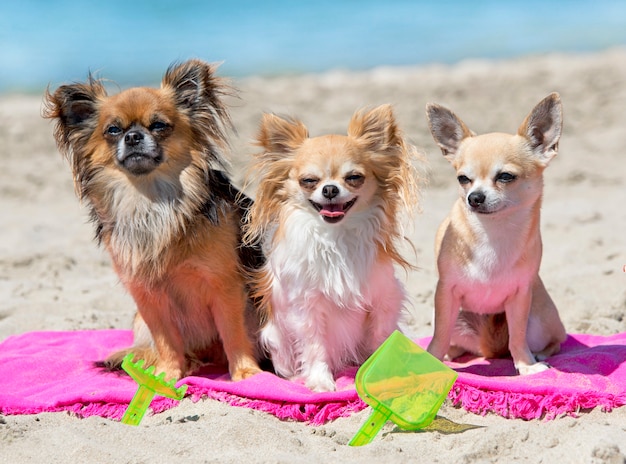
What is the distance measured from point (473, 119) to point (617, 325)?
212 inches

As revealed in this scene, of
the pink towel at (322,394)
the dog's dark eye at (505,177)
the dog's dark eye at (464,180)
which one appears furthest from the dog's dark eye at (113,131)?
the dog's dark eye at (505,177)

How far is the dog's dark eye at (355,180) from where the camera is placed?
10.9 ft

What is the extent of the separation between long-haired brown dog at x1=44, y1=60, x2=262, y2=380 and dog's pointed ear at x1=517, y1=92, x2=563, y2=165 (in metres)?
1.41

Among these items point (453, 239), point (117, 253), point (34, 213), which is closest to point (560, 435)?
point (453, 239)

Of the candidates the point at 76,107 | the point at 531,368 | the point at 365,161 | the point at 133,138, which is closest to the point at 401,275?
the point at 531,368

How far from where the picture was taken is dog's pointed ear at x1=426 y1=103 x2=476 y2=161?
350 centimetres

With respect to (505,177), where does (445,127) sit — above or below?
above

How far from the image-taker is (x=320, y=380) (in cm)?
345

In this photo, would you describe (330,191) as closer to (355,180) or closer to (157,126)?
(355,180)

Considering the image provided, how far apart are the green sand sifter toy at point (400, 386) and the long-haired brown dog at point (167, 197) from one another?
3.16 ft

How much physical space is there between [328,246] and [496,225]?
739 mm

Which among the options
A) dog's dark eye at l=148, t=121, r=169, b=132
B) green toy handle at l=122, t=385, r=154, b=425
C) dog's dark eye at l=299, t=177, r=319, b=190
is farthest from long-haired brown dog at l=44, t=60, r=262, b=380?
green toy handle at l=122, t=385, r=154, b=425

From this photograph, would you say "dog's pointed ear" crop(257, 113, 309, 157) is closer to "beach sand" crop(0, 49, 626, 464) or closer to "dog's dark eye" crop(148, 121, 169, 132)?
"beach sand" crop(0, 49, 626, 464)

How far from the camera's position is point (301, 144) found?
3518 mm
